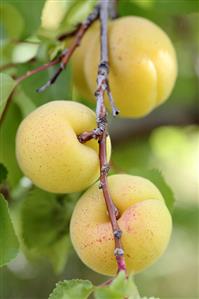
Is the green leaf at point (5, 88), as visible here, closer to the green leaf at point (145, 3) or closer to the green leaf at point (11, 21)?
the green leaf at point (11, 21)

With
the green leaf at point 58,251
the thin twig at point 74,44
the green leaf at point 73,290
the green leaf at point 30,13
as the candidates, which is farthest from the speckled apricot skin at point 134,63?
the green leaf at point 73,290

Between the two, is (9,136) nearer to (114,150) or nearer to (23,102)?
(23,102)

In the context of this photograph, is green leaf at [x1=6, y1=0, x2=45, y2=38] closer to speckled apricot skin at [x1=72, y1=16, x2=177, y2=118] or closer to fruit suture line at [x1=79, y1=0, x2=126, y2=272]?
speckled apricot skin at [x1=72, y1=16, x2=177, y2=118]

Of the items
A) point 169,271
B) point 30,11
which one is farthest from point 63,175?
point 169,271

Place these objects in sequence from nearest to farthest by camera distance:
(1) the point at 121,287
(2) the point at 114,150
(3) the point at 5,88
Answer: (1) the point at 121,287
(3) the point at 5,88
(2) the point at 114,150

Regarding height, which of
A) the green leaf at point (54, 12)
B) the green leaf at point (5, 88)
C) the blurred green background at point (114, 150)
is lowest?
the blurred green background at point (114, 150)

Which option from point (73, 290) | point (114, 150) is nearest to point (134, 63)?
point (73, 290)

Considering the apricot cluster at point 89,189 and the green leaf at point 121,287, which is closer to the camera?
the green leaf at point 121,287
